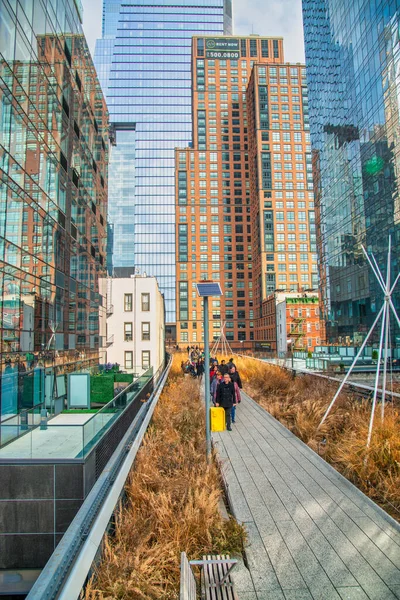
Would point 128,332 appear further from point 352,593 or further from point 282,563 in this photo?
point 352,593

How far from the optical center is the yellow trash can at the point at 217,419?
11.5 m

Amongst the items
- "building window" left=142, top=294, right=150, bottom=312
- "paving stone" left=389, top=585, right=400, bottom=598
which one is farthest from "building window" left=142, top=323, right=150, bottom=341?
"paving stone" left=389, top=585, right=400, bottom=598

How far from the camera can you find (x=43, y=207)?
18.1 metres

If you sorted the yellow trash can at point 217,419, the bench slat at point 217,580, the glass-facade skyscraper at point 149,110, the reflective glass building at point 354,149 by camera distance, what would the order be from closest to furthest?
the bench slat at point 217,580 < the yellow trash can at point 217,419 < the reflective glass building at point 354,149 < the glass-facade skyscraper at point 149,110

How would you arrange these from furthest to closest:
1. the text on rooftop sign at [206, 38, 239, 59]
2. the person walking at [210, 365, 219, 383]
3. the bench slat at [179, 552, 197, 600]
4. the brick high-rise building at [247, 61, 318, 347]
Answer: the text on rooftop sign at [206, 38, 239, 59] → the brick high-rise building at [247, 61, 318, 347] → the person walking at [210, 365, 219, 383] → the bench slat at [179, 552, 197, 600]

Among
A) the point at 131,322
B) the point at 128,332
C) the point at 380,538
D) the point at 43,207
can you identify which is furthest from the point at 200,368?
the point at 380,538

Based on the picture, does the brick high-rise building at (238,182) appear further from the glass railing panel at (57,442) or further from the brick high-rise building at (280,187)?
the glass railing panel at (57,442)

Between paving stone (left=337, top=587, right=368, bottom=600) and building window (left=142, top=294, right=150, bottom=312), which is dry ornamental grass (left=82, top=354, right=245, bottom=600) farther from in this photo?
building window (left=142, top=294, right=150, bottom=312)

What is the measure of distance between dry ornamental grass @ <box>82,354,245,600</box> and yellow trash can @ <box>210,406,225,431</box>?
7.75 feet

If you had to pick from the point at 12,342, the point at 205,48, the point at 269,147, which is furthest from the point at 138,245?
the point at 12,342

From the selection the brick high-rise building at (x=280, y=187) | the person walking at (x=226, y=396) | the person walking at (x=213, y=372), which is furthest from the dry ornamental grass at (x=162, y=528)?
the brick high-rise building at (x=280, y=187)

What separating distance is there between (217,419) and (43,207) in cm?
1203

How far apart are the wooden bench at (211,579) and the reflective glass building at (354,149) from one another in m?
35.6

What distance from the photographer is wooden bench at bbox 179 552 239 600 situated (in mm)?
3982
